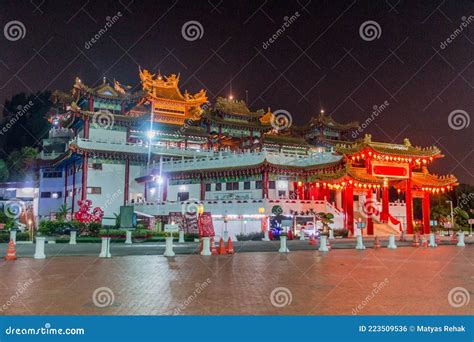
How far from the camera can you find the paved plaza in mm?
8062

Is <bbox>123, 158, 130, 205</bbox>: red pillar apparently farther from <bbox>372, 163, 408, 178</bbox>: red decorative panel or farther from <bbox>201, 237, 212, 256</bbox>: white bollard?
<bbox>201, 237, 212, 256</bbox>: white bollard

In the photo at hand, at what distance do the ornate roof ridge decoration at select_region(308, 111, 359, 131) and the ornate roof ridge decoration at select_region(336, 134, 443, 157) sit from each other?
57.6 ft

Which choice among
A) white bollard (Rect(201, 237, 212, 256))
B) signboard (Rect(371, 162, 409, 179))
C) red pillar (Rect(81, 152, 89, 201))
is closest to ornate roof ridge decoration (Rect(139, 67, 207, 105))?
red pillar (Rect(81, 152, 89, 201))

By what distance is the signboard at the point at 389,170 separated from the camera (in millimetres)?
41844

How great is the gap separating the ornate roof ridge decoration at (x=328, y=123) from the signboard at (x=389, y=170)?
19087 mm

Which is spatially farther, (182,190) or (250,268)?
(182,190)

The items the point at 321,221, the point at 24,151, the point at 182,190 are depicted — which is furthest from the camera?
the point at 24,151

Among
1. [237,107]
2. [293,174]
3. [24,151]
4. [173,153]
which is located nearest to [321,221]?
[293,174]

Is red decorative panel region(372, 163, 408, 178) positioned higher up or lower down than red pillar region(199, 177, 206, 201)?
higher up

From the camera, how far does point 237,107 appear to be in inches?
2293

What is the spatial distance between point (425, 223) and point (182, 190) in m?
23.5

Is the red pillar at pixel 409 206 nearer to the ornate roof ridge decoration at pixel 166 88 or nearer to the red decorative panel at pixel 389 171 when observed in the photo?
the red decorative panel at pixel 389 171

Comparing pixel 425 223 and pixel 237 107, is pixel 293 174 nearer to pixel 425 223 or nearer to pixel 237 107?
pixel 425 223

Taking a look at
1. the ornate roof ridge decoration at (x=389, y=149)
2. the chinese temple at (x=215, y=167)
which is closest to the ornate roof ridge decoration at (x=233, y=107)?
the chinese temple at (x=215, y=167)
